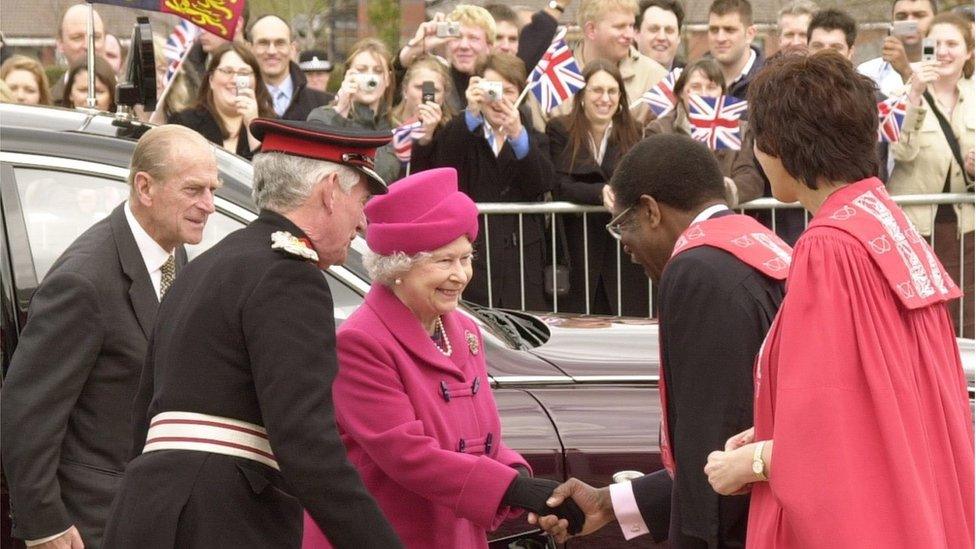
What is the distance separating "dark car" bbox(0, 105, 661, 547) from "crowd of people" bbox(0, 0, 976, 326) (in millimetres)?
3110

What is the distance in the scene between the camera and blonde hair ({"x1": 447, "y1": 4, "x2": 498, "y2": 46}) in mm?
9219

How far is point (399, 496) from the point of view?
4121 millimetres

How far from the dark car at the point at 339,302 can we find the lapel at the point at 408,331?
65cm

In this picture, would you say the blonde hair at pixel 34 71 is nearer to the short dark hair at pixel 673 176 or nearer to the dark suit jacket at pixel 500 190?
the dark suit jacket at pixel 500 190

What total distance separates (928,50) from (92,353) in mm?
5776

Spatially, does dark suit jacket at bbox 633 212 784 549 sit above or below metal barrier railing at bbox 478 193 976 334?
above

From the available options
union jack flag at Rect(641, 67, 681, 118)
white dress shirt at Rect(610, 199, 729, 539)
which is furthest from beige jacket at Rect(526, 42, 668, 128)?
white dress shirt at Rect(610, 199, 729, 539)

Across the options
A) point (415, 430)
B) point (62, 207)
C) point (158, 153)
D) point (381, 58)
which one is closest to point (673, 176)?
point (415, 430)

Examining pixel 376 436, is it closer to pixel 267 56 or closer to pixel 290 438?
pixel 290 438

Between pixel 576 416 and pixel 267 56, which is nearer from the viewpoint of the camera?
pixel 576 416

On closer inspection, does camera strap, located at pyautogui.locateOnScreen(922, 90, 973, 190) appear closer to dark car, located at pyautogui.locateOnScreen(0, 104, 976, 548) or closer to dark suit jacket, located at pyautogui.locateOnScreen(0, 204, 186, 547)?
dark car, located at pyautogui.locateOnScreen(0, 104, 976, 548)

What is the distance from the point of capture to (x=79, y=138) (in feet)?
16.0

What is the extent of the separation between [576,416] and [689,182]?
112 centimetres

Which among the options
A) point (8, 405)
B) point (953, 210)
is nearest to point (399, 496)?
point (8, 405)
